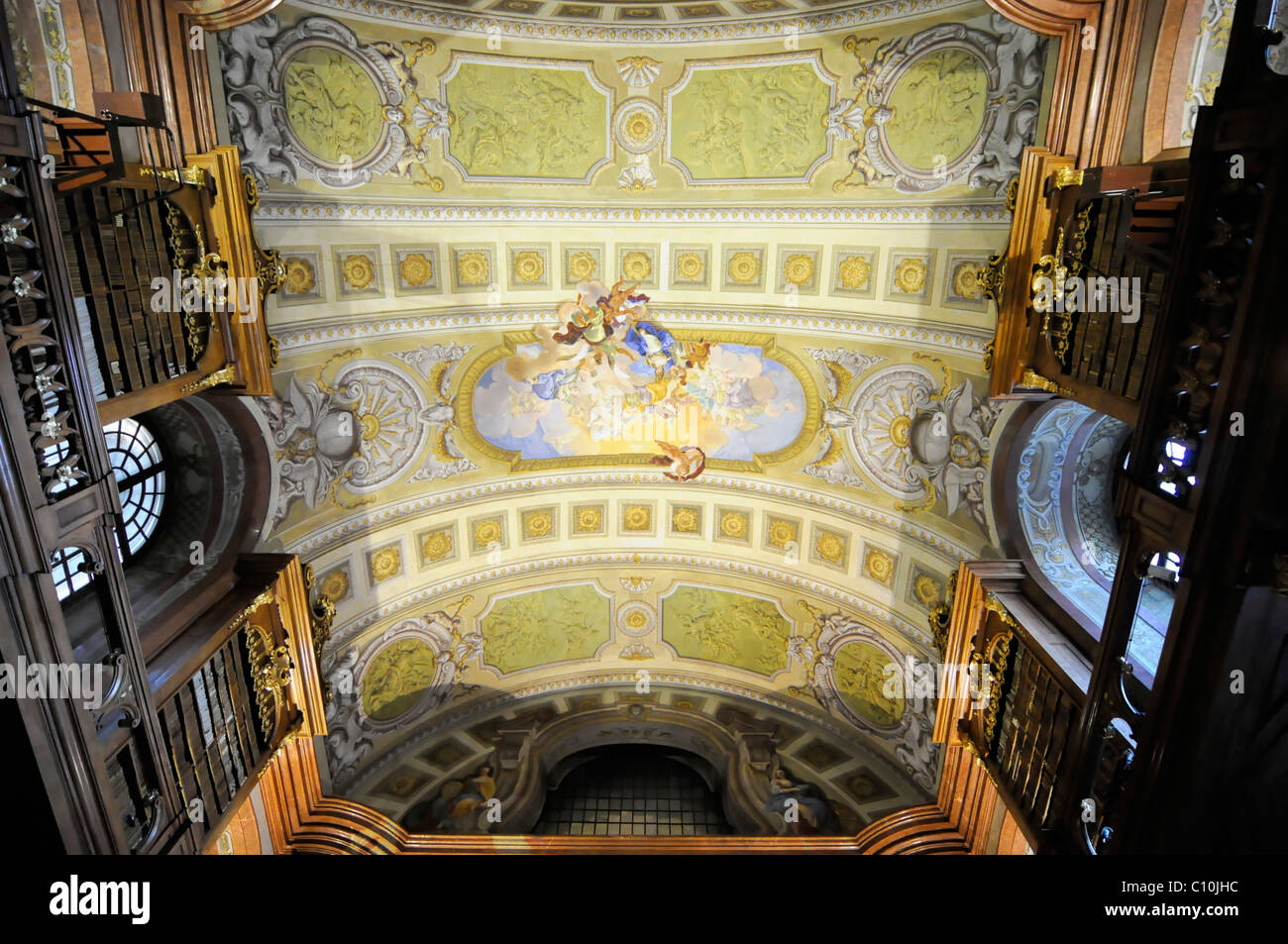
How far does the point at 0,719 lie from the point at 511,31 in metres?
8.34

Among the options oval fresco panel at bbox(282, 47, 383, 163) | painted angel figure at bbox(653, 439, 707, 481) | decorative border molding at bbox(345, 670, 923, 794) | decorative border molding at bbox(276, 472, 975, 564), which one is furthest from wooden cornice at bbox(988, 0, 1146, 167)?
decorative border molding at bbox(345, 670, 923, 794)

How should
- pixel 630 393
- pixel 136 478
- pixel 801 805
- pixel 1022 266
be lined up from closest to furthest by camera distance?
pixel 1022 266 < pixel 136 478 < pixel 630 393 < pixel 801 805

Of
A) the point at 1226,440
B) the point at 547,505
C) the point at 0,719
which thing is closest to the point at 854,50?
the point at 1226,440

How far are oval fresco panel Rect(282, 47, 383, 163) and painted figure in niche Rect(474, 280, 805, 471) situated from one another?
3.40 meters

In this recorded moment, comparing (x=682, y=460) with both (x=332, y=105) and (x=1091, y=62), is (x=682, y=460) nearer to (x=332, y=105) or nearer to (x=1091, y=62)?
(x=332, y=105)

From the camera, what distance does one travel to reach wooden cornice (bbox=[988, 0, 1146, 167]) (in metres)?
6.90

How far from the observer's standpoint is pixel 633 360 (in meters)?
11.4

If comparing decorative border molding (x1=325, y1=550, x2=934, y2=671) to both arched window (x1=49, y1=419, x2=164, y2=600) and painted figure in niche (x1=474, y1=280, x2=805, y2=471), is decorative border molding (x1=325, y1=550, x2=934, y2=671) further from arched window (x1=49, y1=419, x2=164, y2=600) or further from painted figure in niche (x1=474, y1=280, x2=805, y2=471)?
arched window (x1=49, y1=419, x2=164, y2=600)

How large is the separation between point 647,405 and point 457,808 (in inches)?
285

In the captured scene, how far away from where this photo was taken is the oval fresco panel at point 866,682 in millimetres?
11969

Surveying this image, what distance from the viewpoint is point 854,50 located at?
852 cm

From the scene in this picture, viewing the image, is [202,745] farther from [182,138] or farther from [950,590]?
[950,590]

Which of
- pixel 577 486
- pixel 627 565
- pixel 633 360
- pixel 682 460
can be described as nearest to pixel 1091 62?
pixel 633 360

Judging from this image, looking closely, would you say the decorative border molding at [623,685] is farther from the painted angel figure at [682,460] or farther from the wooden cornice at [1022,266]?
the wooden cornice at [1022,266]
